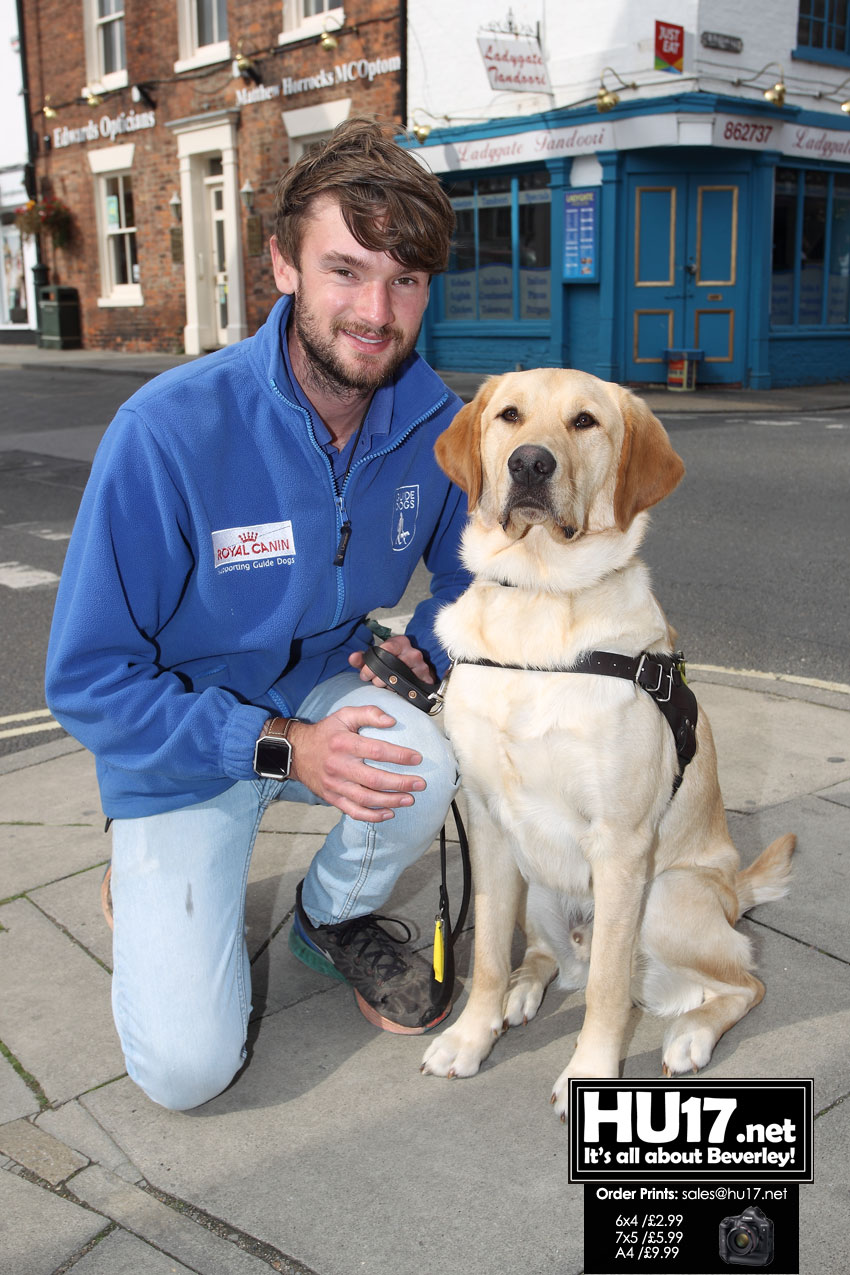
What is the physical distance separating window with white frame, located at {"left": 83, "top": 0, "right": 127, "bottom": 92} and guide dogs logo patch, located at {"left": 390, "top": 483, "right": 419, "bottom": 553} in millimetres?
21236

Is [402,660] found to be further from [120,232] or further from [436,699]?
[120,232]

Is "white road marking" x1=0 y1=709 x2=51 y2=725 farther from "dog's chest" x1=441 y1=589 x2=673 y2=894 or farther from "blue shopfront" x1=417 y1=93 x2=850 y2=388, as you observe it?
"blue shopfront" x1=417 y1=93 x2=850 y2=388

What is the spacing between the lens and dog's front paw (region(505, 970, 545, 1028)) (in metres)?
2.58

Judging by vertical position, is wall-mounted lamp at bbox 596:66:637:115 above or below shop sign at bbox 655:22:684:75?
below

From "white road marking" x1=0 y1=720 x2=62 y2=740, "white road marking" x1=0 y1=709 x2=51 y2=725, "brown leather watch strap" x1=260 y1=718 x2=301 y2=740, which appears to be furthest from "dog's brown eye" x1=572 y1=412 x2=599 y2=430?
"white road marking" x1=0 y1=709 x2=51 y2=725

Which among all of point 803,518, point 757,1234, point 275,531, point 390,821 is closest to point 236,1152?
point 390,821

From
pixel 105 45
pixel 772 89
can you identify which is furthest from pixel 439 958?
pixel 105 45

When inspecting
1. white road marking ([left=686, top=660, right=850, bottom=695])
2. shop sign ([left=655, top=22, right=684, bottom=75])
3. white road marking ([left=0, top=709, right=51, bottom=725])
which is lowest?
white road marking ([left=0, top=709, right=51, bottom=725])

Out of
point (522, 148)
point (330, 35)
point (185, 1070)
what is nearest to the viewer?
point (185, 1070)

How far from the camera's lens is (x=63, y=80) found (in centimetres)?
2253

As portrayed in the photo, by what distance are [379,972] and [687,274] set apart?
46.8 ft

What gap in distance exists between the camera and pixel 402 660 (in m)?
2.89

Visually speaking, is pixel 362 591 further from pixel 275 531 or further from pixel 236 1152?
pixel 236 1152

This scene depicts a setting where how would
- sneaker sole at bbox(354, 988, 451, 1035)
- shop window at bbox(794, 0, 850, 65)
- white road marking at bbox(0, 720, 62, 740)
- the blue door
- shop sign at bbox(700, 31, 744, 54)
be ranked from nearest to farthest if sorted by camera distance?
Result: sneaker sole at bbox(354, 988, 451, 1035) → white road marking at bbox(0, 720, 62, 740) → shop sign at bbox(700, 31, 744, 54) → the blue door → shop window at bbox(794, 0, 850, 65)
